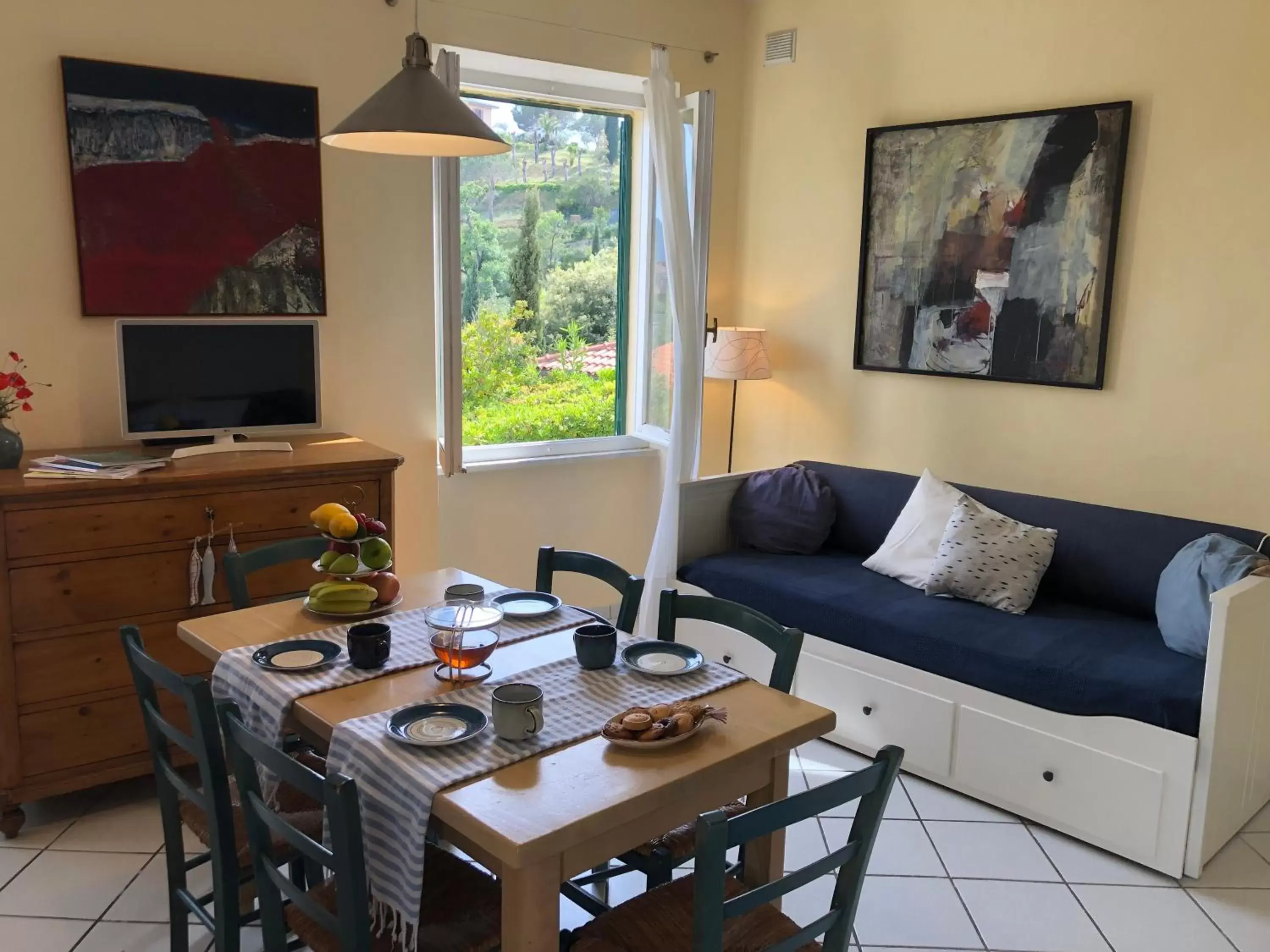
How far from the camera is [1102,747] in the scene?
2.89 metres

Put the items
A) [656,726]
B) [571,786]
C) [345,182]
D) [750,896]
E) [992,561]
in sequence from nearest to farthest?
[750,896]
[571,786]
[656,726]
[992,561]
[345,182]

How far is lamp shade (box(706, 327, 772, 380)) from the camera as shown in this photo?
14.8ft

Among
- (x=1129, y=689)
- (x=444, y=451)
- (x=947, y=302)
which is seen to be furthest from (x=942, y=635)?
(x=444, y=451)

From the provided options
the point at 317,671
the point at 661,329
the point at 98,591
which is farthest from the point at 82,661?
the point at 661,329

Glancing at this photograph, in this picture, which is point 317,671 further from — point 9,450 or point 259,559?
point 9,450

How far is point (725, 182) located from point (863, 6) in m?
0.94

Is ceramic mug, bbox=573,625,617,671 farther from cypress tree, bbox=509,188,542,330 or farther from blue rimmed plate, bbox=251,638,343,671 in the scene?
cypress tree, bbox=509,188,542,330

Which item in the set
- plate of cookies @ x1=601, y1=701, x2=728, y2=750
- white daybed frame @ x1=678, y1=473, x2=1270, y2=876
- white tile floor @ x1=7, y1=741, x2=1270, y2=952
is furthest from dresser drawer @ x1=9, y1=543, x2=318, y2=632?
white daybed frame @ x1=678, y1=473, x2=1270, y2=876

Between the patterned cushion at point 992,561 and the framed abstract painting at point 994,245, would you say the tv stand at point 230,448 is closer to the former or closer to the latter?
the patterned cushion at point 992,561

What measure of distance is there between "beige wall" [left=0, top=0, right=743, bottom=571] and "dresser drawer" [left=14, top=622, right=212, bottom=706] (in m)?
0.74

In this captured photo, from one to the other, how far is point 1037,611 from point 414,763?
2354mm

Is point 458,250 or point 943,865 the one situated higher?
point 458,250

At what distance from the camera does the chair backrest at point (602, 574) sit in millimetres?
2600

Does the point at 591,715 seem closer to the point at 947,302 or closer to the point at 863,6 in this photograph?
the point at 947,302
